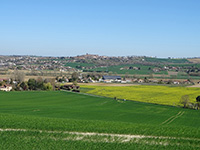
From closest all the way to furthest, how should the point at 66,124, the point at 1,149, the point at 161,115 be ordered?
the point at 1,149 → the point at 66,124 → the point at 161,115

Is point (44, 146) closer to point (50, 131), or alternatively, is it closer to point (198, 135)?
point (50, 131)

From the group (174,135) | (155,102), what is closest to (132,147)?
(174,135)

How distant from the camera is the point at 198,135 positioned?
24.0 meters

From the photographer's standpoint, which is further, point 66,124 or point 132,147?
point 66,124

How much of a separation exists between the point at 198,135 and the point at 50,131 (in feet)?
41.9

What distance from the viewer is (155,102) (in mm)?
58031

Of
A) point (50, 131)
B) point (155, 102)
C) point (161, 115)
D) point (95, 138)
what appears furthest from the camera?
point (155, 102)

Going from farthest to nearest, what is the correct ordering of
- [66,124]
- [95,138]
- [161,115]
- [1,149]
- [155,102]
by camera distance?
1. [155,102]
2. [161,115]
3. [66,124]
4. [95,138]
5. [1,149]

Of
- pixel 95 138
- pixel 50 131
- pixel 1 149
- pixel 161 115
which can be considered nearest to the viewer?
pixel 1 149

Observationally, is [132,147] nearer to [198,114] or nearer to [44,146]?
[44,146]

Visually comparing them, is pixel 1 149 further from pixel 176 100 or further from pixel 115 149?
pixel 176 100

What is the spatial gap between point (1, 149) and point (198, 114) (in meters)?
34.6

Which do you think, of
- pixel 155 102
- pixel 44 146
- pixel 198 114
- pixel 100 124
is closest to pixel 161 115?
Result: pixel 198 114

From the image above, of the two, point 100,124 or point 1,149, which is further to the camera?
point 100,124
